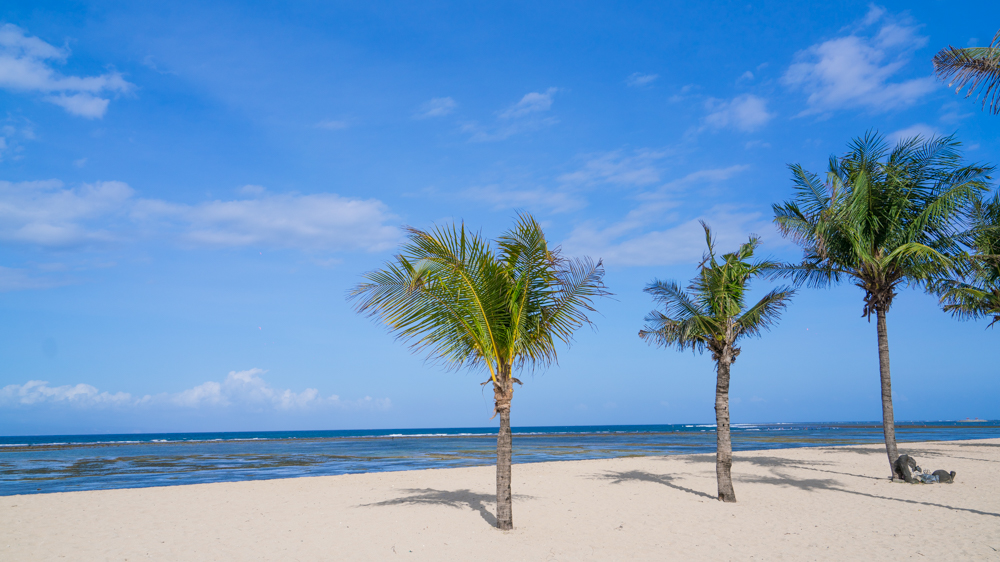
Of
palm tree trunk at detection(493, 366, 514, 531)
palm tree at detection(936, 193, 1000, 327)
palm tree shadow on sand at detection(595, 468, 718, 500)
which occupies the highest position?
palm tree at detection(936, 193, 1000, 327)

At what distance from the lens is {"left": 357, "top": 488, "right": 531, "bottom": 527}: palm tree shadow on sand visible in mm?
11516

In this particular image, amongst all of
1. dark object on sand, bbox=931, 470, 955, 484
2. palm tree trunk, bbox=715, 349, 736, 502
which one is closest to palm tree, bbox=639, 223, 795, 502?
palm tree trunk, bbox=715, 349, 736, 502

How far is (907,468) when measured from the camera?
13.9 meters

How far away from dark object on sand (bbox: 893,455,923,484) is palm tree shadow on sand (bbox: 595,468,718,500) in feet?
17.4

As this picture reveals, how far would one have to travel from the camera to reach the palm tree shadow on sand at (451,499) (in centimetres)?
1152

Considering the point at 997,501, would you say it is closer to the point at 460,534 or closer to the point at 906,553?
the point at 906,553

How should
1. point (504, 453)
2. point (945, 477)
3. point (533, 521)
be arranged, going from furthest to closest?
point (945, 477), point (533, 521), point (504, 453)

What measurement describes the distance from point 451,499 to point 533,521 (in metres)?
3.13

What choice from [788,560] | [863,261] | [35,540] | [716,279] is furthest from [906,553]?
A: [35,540]

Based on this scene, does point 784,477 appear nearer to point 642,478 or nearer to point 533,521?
point 642,478

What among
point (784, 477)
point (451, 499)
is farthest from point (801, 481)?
point (451, 499)

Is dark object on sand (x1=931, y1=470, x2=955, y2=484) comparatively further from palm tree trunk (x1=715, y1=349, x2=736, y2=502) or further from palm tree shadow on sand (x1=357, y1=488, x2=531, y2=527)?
palm tree shadow on sand (x1=357, y1=488, x2=531, y2=527)

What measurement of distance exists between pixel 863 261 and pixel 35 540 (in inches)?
697

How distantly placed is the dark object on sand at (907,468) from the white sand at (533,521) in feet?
1.19
